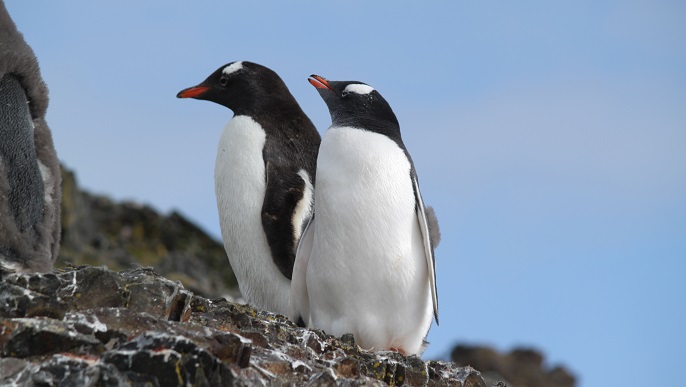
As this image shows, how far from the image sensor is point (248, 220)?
8.77m

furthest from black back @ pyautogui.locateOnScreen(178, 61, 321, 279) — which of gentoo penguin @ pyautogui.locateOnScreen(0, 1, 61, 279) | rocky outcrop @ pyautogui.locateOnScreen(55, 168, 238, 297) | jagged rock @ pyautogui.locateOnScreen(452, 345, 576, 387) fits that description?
jagged rock @ pyautogui.locateOnScreen(452, 345, 576, 387)

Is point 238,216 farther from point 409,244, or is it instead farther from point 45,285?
point 45,285

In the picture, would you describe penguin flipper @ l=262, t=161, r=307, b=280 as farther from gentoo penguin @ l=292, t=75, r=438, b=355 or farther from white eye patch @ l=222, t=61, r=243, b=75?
white eye patch @ l=222, t=61, r=243, b=75

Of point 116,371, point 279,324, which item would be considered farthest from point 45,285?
point 279,324

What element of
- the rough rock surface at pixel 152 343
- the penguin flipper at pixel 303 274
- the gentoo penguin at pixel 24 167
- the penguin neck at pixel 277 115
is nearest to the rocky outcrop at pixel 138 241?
the penguin neck at pixel 277 115

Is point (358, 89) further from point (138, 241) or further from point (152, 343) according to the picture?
point (138, 241)

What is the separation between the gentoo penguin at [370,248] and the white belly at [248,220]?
3.33 feet

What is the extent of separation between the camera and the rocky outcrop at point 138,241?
624 inches

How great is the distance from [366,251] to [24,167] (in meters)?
2.30

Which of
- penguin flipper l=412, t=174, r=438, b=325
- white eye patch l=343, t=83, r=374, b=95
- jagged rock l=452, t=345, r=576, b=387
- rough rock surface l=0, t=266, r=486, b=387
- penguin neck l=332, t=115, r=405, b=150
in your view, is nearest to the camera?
rough rock surface l=0, t=266, r=486, b=387

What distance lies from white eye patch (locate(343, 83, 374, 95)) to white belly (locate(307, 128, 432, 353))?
1.73 feet

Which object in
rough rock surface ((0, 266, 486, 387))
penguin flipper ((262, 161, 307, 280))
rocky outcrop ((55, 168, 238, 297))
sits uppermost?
penguin flipper ((262, 161, 307, 280))

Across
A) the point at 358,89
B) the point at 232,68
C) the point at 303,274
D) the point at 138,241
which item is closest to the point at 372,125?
the point at 358,89

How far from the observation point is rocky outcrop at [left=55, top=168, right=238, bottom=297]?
15852 millimetres
